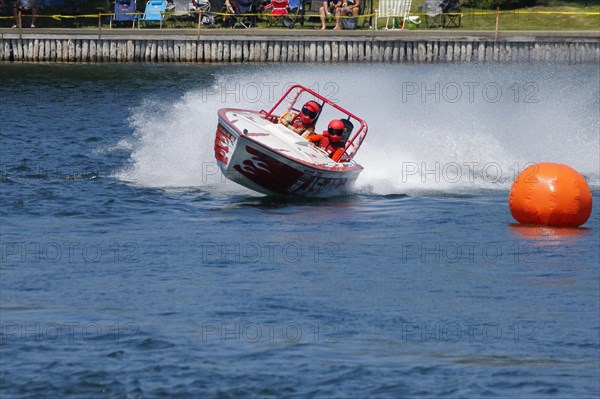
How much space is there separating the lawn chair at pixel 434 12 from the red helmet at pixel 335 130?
86.5ft

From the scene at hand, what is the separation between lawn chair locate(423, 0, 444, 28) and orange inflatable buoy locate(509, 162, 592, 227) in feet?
94.3

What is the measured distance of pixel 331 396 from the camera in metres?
11.0

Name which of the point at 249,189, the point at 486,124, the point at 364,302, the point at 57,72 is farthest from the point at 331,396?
the point at 57,72

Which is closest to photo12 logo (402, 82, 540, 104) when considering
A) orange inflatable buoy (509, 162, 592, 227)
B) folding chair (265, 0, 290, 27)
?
folding chair (265, 0, 290, 27)

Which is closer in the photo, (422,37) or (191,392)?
(191,392)

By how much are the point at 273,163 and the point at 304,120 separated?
1.86 metres

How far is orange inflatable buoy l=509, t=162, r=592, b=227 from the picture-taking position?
17578 millimetres

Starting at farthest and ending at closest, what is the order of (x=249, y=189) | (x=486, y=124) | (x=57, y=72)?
(x=57, y=72) < (x=486, y=124) < (x=249, y=189)

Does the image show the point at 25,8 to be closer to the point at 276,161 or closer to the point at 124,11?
the point at 124,11

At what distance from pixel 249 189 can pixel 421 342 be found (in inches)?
336

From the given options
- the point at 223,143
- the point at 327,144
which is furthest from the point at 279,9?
the point at 223,143

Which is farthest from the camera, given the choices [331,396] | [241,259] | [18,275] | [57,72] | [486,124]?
[57,72]

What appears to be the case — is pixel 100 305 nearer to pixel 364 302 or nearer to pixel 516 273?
pixel 364 302

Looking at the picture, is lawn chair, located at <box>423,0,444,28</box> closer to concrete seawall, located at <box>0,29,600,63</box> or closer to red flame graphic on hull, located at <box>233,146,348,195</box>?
concrete seawall, located at <box>0,29,600,63</box>
